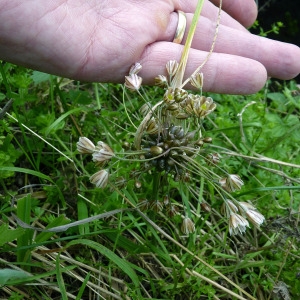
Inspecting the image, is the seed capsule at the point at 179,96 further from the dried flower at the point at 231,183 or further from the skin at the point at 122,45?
the skin at the point at 122,45

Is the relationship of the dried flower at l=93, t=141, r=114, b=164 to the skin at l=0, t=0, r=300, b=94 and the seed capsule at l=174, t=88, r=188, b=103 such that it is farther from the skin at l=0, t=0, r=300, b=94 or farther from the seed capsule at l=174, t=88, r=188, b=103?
the skin at l=0, t=0, r=300, b=94

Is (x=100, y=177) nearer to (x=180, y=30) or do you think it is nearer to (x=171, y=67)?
(x=171, y=67)

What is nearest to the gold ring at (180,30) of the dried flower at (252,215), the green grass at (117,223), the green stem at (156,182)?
the green grass at (117,223)

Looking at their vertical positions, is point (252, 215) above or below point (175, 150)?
below


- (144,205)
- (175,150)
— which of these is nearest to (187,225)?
(144,205)

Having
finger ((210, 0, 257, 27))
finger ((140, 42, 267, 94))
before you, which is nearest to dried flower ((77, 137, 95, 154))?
finger ((140, 42, 267, 94))

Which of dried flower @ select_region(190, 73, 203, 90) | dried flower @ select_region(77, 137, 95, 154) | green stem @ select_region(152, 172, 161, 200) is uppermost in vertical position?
dried flower @ select_region(190, 73, 203, 90)
